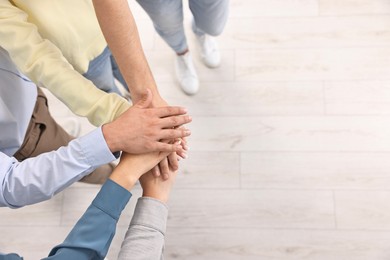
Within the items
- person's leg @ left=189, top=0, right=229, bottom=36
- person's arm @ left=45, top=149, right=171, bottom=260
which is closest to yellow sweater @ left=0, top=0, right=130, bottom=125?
person's arm @ left=45, top=149, right=171, bottom=260

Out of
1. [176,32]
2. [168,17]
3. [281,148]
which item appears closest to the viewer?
[168,17]

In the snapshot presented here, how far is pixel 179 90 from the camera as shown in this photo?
5.65 ft

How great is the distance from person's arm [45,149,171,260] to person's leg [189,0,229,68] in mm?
621

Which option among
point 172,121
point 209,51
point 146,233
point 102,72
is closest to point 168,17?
point 102,72

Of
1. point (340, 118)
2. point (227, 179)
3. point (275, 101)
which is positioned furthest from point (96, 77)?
point (340, 118)

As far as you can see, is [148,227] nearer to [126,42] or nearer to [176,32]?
[126,42]

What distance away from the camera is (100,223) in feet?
2.76

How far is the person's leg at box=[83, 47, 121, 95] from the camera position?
1170mm

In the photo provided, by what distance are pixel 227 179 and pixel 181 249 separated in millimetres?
278

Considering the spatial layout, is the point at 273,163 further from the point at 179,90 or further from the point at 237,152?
the point at 179,90

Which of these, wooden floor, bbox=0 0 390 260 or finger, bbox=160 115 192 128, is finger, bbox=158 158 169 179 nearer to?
finger, bbox=160 115 192 128

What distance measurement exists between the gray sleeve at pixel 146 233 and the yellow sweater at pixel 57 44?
0.22m

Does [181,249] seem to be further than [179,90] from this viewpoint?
No

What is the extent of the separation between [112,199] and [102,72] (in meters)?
0.47
